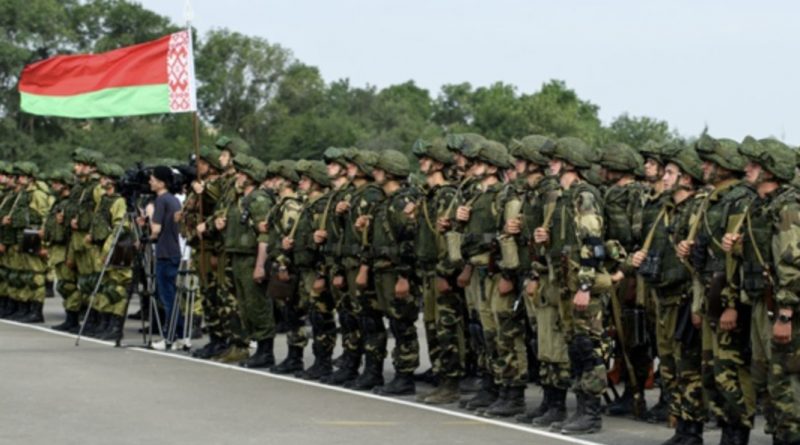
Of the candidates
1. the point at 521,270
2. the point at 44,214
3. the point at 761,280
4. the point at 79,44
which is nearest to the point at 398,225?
the point at 521,270

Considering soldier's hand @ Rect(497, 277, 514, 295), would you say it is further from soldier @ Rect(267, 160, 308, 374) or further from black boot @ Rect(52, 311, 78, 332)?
black boot @ Rect(52, 311, 78, 332)

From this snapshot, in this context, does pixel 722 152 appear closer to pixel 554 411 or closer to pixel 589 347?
pixel 589 347

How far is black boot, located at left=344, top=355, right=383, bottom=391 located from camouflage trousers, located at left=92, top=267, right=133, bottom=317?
5.62 m

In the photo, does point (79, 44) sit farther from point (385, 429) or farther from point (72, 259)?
point (385, 429)

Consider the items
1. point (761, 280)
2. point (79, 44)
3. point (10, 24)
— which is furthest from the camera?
Result: point (79, 44)

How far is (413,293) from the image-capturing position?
53.3 ft

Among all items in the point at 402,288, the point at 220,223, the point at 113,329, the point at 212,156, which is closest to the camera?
the point at 402,288

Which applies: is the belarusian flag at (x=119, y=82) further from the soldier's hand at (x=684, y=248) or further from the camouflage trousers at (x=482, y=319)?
the soldier's hand at (x=684, y=248)

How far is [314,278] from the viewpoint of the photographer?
1745cm

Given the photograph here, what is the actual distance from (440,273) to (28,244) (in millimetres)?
10769

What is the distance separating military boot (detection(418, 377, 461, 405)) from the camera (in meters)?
15.4

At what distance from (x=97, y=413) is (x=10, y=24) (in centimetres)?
5646

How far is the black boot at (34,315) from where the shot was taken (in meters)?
24.7

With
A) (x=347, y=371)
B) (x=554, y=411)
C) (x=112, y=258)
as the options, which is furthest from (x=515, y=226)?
(x=112, y=258)
